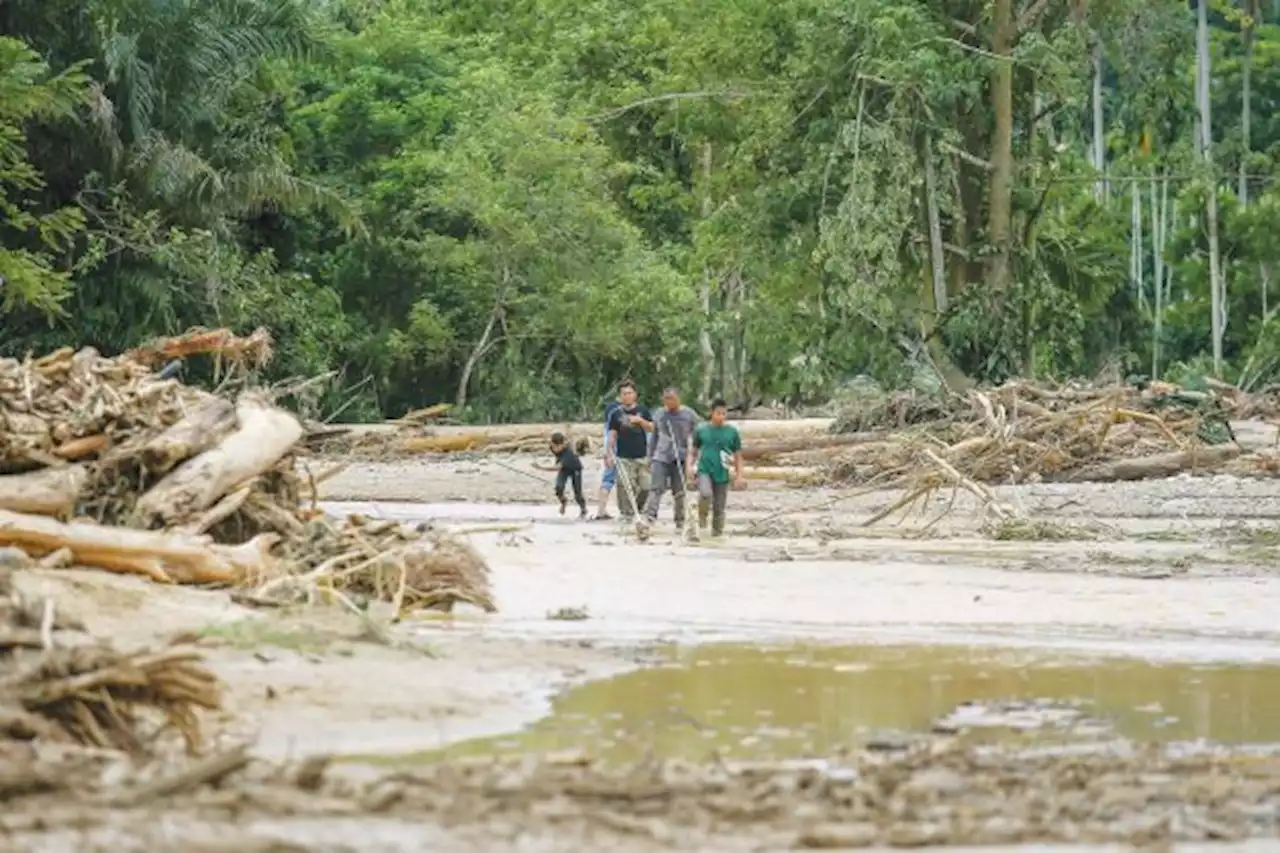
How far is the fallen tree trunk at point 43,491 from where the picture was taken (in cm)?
1571

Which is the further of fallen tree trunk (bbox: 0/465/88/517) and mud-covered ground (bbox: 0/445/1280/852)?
fallen tree trunk (bbox: 0/465/88/517)

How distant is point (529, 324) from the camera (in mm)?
52812

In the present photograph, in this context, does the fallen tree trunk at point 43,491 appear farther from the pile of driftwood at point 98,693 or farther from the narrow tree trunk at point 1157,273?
the narrow tree trunk at point 1157,273

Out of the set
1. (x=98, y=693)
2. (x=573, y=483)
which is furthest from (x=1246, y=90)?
(x=98, y=693)

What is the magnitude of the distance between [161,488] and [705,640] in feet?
12.5

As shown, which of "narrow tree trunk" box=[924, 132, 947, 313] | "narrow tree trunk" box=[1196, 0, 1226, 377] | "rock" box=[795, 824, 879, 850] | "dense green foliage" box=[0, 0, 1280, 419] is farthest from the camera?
"narrow tree trunk" box=[1196, 0, 1226, 377]

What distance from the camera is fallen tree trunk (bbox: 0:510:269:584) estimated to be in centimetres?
1486

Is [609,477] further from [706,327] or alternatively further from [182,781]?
[706,327]

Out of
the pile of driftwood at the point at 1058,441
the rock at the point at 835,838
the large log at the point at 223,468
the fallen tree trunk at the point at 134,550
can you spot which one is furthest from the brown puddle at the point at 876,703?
the pile of driftwood at the point at 1058,441

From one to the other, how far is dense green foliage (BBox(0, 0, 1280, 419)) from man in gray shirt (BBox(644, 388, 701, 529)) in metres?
13.1

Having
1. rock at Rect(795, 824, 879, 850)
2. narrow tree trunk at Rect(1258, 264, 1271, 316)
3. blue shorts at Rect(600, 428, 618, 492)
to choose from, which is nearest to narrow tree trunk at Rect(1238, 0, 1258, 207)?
narrow tree trunk at Rect(1258, 264, 1271, 316)

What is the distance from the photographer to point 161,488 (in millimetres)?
16391

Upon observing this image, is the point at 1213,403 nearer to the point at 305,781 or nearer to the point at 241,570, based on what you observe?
the point at 241,570

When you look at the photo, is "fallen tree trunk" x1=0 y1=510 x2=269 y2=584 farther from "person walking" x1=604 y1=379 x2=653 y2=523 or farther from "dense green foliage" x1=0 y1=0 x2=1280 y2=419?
"dense green foliage" x1=0 y1=0 x2=1280 y2=419
